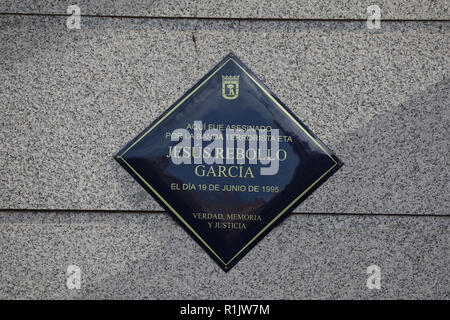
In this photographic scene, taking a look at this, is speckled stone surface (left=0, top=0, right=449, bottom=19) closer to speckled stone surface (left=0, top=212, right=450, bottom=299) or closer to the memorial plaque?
the memorial plaque

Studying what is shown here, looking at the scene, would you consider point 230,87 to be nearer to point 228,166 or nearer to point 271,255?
point 228,166

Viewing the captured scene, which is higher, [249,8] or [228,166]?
[249,8]

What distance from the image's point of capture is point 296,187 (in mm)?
2523

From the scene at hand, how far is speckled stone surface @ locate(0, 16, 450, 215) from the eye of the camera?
2545mm

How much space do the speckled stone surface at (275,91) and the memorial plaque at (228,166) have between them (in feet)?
0.33

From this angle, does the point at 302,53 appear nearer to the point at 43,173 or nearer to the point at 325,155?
the point at 325,155

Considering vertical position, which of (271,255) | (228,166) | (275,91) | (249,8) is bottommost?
(271,255)

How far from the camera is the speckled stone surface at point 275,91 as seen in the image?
2.54 meters

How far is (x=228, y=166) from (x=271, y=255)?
71cm

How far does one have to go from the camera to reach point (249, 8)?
2.56 m

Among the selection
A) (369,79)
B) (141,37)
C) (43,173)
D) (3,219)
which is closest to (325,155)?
(369,79)

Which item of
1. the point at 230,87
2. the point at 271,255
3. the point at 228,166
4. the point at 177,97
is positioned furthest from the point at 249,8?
the point at 271,255

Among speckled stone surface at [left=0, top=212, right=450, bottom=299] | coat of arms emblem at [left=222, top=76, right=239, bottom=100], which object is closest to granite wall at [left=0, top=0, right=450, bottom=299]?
speckled stone surface at [left=0, top=212, right=450, bottom=299]

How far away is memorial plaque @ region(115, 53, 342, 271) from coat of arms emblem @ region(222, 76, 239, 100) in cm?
12
